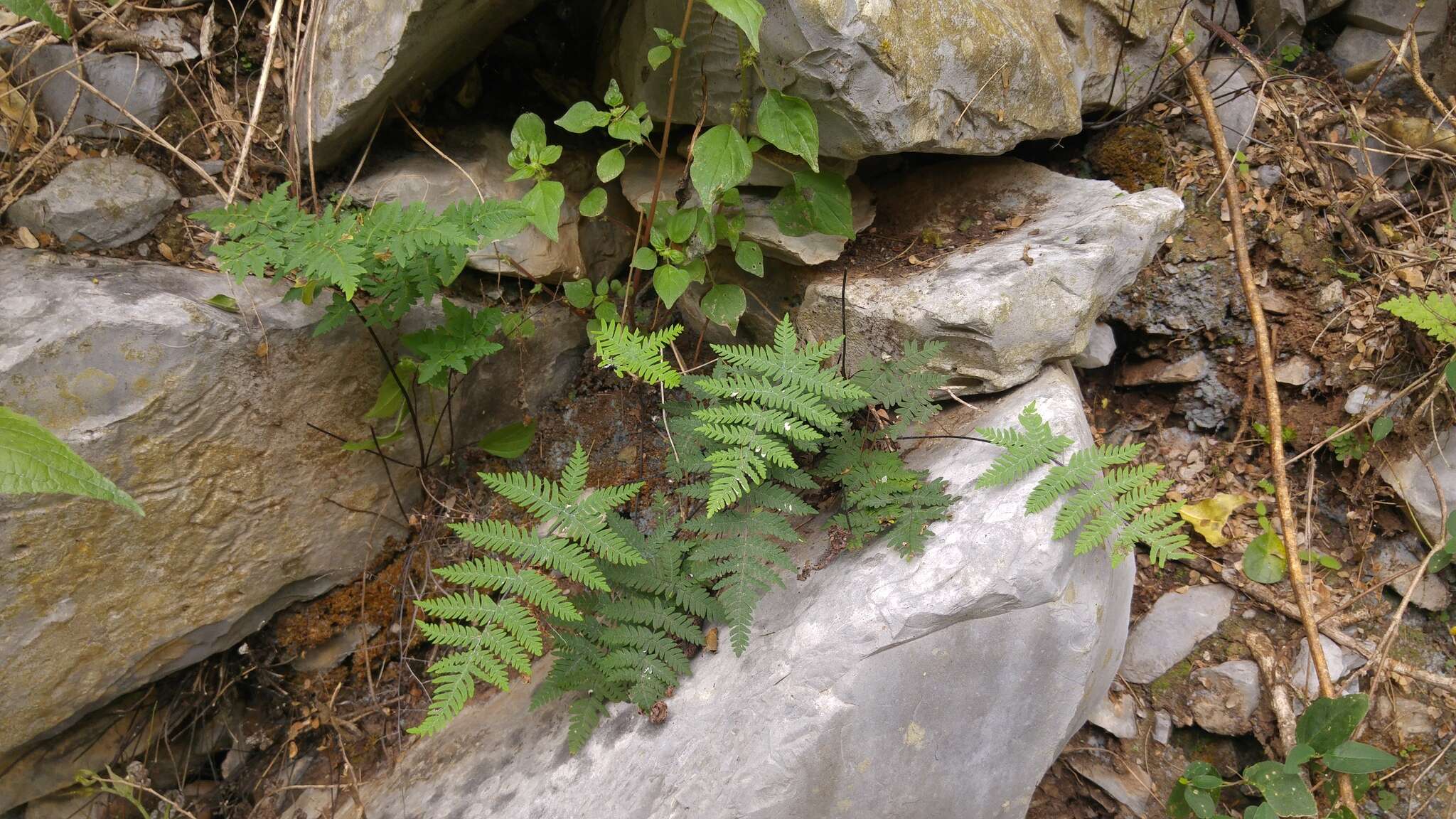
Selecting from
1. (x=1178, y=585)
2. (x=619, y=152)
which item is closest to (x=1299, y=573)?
(x=1178, y=585)

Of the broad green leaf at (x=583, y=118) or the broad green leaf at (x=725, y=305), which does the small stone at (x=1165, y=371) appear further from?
the broad green leaf at (x=583, y=118)

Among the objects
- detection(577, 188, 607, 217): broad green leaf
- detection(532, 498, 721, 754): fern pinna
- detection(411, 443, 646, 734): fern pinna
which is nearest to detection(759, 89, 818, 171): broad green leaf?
detection(577, 188, 607, 217): broad green leaf

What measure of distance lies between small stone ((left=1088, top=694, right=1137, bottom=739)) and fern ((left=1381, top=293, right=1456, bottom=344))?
185 cm

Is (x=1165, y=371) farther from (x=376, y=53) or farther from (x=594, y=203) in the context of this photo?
(x=376, y=53)

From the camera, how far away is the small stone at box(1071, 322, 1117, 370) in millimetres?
3721

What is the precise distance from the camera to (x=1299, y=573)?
10.3ft

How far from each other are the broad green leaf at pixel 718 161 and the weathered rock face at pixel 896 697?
137 cm

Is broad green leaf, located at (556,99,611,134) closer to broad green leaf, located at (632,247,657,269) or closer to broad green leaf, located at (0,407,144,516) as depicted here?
broad green leaf, located at (632,247,657,269)

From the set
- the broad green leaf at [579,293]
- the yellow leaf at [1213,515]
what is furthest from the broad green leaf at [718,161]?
the yellow leaf at [1213,515]

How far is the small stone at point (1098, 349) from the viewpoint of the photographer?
372 cm

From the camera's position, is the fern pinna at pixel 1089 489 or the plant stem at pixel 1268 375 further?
the plant stem at pixel 1268 375

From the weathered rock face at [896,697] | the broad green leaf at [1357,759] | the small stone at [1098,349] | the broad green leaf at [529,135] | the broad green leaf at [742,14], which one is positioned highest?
the broad green leaf at [742,14]

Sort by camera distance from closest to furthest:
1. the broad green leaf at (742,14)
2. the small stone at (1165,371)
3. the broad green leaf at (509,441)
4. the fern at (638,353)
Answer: the broad green leaf at (742,14) → the fern at (638,353) → the broad green leaf at (509,441) → the small stone at (1165,371)

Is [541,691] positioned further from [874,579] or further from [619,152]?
[619,152]
